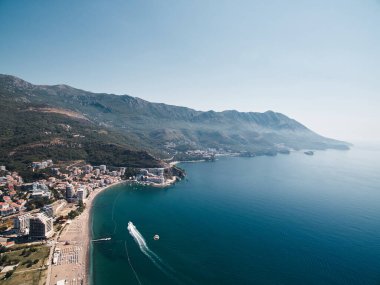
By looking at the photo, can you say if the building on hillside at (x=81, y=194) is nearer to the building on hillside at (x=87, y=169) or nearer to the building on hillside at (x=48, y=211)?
the building on hillside at (x=48, y=211)

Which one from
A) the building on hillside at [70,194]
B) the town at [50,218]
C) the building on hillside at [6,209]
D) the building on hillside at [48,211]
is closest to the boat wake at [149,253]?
the town at [50,218]

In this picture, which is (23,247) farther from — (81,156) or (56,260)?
(81,156)

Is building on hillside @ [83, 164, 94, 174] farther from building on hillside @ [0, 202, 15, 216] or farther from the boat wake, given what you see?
the boat wake

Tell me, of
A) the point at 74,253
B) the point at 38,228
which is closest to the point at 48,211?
the point at 38,228

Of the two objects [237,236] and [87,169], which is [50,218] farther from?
[87,169]

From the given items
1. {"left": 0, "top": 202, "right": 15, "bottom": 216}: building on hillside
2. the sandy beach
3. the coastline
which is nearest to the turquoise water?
the coastline

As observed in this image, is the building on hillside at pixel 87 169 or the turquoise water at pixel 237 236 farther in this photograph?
the building on hillside at pixel 87 169

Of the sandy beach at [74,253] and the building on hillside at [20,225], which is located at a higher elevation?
the building on hillside at [20,225]
